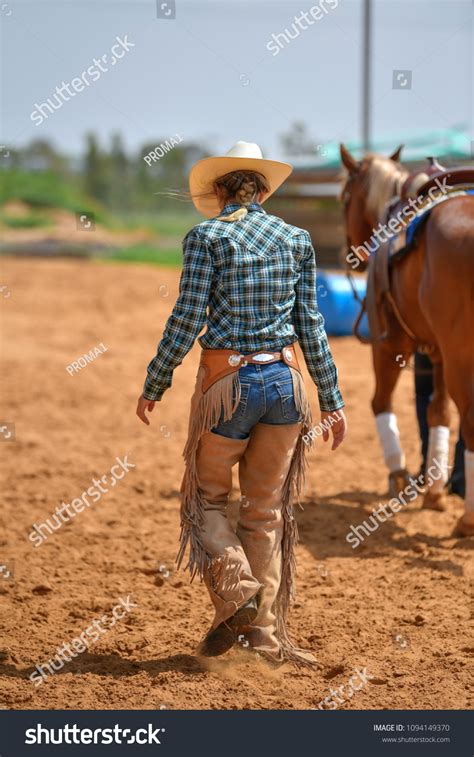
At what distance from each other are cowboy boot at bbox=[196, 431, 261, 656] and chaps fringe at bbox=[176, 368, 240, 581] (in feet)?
0.08

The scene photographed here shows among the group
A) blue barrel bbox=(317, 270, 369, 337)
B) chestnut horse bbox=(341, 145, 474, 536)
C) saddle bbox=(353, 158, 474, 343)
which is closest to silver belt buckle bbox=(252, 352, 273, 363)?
chestnut horse bbox=(341, 145, 474, 536)

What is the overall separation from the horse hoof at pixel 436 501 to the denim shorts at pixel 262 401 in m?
2.51

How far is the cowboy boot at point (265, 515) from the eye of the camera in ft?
12.1

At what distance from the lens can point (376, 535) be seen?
5.53 m

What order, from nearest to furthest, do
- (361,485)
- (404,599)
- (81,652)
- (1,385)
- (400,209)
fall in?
1. (81,652)
2. (404,599)
3. (400,209)
4. (361,485)
5. (1,385)

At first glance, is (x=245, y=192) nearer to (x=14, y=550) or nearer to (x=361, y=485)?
(x=14, y=550)

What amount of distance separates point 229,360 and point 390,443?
2820mm

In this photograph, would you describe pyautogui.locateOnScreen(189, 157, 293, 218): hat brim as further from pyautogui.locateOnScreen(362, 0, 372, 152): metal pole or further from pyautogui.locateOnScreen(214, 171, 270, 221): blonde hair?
pyautogui.locateOnScreen(362, 0, 372, 152): metal pole

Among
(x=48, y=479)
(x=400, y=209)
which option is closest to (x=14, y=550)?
(x=48, y=479)

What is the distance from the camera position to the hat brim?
3609 mm

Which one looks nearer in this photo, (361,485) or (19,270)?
(361,485)

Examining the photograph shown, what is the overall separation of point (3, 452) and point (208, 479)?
416cm

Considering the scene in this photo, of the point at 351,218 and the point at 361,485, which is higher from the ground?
the point at 351,218

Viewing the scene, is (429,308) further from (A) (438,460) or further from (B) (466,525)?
(B) (466,525)
